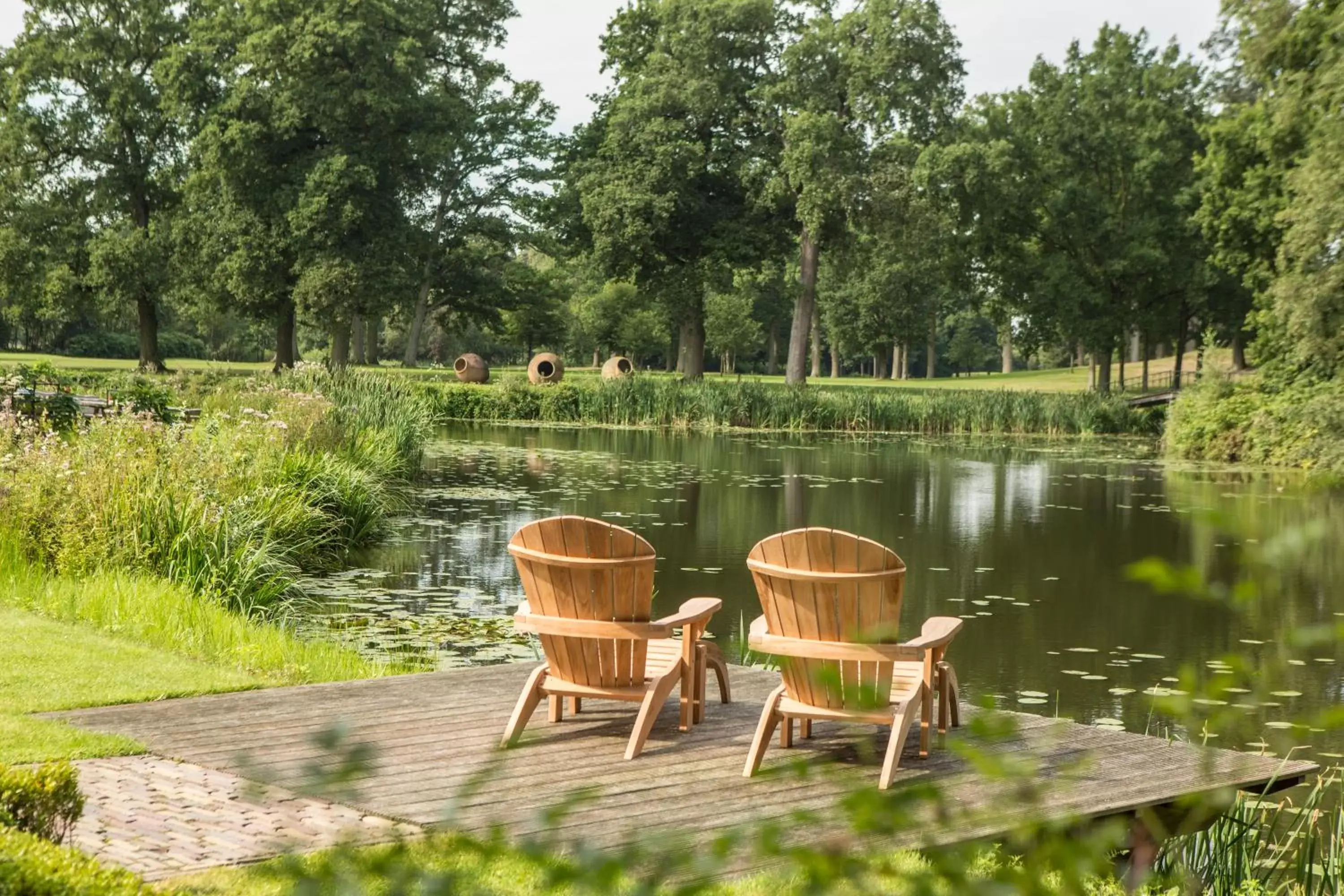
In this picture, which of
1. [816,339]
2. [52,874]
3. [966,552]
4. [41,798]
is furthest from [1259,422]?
[816,339]

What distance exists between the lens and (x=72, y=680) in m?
6.39

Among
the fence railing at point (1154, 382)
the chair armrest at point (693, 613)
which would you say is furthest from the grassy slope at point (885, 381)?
the chair armrest at point (693, 613)

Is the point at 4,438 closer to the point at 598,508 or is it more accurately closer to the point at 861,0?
the point at 598,508

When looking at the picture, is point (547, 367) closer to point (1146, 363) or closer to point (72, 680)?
point (1146, 363)

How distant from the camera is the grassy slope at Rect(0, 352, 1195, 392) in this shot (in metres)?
47.0

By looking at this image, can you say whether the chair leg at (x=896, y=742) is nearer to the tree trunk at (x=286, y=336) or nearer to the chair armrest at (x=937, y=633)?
the chair armrest at (x=937, y=633)

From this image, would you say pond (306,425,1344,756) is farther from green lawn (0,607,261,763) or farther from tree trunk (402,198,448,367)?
tree trunk (402,198,448,367)

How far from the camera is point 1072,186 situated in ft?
140

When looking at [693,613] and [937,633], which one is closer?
[937,633]

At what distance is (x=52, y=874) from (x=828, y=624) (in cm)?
312

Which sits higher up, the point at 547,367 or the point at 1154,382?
the point at 1154,382

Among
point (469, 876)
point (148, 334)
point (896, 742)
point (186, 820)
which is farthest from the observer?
point (148, 334)

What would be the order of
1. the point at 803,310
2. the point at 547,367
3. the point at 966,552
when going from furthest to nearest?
the point at 547,367
the point at 803,310
the point at 966,552

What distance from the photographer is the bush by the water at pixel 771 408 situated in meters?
34.0
